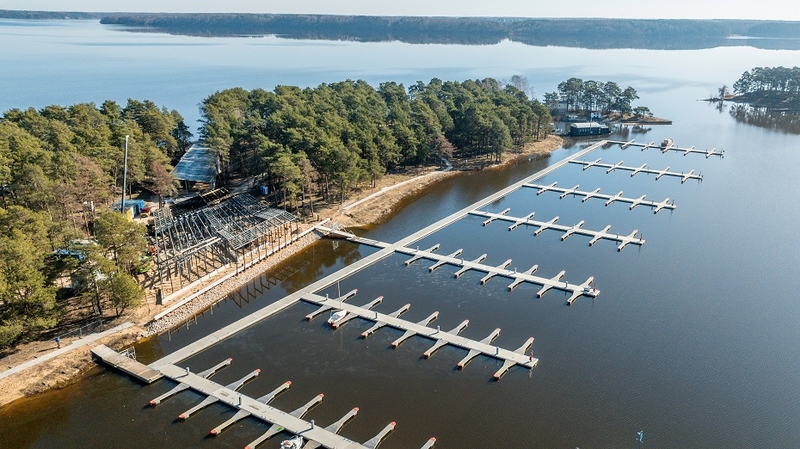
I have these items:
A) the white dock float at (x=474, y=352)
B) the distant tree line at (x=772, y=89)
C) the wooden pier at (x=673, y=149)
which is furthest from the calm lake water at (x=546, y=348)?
the distant tree line at (x=772, y=89)

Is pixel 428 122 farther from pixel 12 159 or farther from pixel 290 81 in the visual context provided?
pixel 290 81

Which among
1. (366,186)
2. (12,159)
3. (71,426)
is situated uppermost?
(12,159)

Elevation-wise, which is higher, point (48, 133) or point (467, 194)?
point (48, 133)

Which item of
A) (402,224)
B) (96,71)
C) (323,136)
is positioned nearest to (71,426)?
(402,224)

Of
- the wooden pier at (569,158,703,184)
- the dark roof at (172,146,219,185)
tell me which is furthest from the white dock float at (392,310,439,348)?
the wooden pier at (569,158,703,184)

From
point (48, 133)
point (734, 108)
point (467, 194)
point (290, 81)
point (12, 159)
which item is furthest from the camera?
point (290, 81)

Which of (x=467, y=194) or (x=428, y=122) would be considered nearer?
(x=467, y=194)

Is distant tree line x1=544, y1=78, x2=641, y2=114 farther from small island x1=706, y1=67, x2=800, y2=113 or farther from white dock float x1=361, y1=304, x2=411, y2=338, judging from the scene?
white dock float x1=361, y1=304, x2=411, y2=338
